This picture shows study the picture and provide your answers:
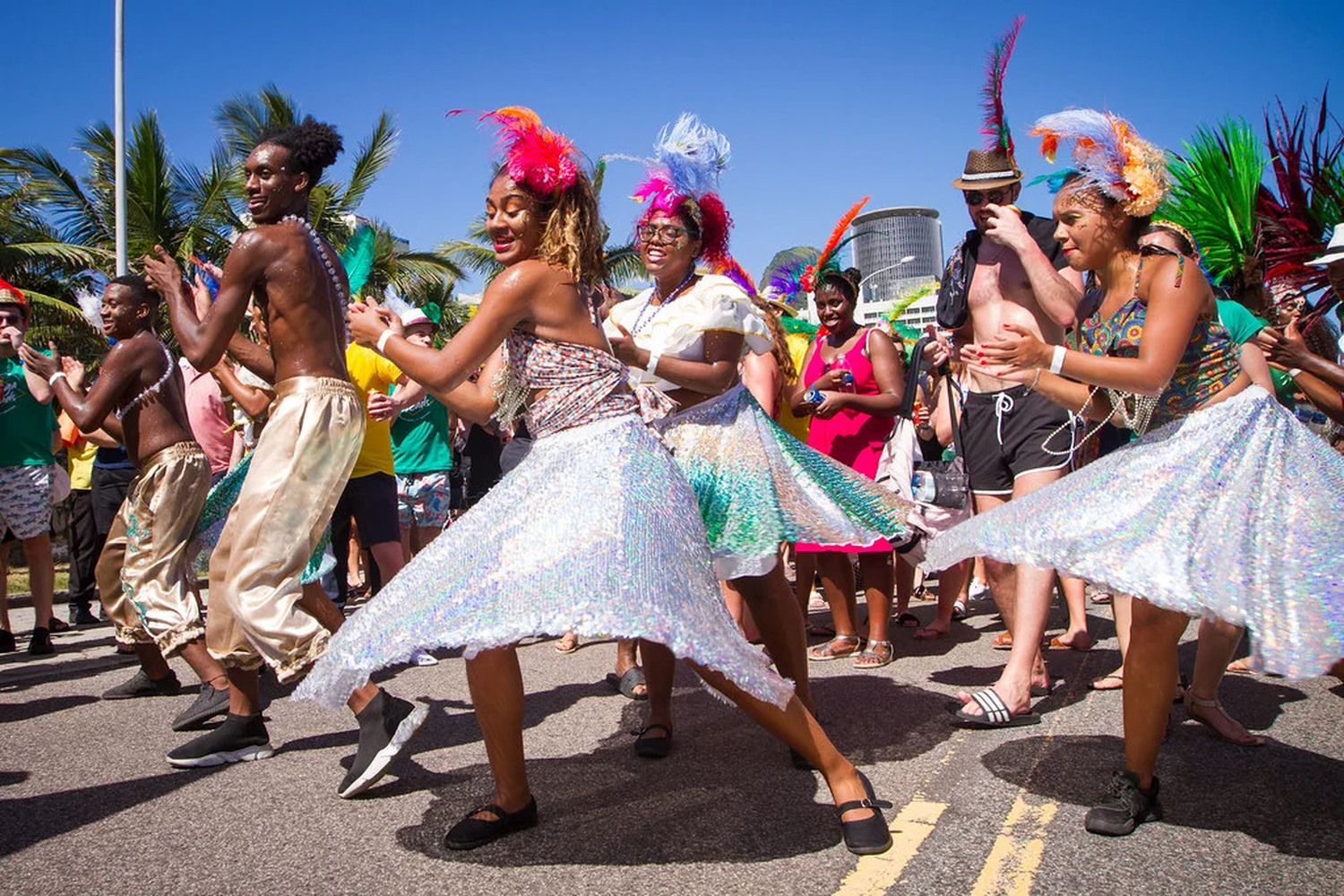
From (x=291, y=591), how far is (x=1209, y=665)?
11.3ft

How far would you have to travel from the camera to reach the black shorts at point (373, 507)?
636 cm

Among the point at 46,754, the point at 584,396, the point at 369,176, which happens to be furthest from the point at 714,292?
the point at 369,176

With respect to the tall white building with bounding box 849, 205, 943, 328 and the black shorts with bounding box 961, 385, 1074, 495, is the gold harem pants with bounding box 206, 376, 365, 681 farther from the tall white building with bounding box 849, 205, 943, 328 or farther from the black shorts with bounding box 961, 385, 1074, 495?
the tall white building with bounding box 849, 205, 943, 328

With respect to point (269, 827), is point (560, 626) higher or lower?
higher

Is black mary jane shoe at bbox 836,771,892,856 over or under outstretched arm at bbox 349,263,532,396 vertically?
under

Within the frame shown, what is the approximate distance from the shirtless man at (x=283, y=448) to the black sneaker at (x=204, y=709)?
40 centimetres

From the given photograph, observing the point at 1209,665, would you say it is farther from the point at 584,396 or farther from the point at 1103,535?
the point at 584,396

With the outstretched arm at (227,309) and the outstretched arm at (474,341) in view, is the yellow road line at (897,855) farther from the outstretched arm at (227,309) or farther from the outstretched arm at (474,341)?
the outstretched arm at (227,309)

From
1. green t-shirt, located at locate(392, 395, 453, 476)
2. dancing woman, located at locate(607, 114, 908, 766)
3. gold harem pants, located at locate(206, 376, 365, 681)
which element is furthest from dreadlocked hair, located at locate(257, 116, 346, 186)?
green t-shirt, located at locate(392, 395, 453, 476)

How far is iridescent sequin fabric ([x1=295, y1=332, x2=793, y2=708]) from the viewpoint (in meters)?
2.78

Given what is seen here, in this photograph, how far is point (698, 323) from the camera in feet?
13.8

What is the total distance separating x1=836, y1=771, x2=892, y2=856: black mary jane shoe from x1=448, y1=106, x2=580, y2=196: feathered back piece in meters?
2.08

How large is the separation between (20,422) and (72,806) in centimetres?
437

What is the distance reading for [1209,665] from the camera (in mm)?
4129
